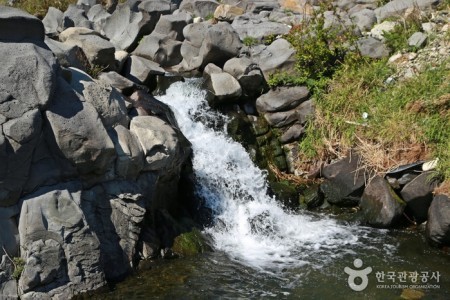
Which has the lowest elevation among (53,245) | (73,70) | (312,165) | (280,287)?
(312,165)

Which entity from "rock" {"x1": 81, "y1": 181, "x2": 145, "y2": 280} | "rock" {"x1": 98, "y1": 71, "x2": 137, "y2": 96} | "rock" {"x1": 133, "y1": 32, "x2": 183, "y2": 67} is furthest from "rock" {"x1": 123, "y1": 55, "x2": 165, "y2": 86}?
"rock" {"x1": 81, "y1": 181, "x2": 145, "y2": 280}

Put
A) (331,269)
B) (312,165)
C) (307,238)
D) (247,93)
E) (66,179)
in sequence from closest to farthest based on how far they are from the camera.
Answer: (66,179) → (331,269) → (307,238) → (312,165) → (247,93)

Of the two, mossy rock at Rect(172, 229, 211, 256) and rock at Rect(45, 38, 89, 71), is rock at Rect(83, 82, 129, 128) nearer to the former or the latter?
rock at Rect(45, 38, 89, 71)

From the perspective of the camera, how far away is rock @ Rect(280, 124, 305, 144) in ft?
38.0

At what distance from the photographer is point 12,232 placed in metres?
6.94

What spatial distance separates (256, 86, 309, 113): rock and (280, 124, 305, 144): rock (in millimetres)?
484

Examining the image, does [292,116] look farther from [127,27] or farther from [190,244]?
[127,27]

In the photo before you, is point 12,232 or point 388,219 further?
point 388,219

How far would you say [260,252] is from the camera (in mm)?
8719

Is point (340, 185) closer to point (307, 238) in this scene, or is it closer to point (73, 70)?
point (307, 238)

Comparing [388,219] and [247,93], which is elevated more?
[247,93]

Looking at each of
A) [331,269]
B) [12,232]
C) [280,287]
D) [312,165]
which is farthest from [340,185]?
[12,232]

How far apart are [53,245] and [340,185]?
5.45m

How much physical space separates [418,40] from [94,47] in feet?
22.9
